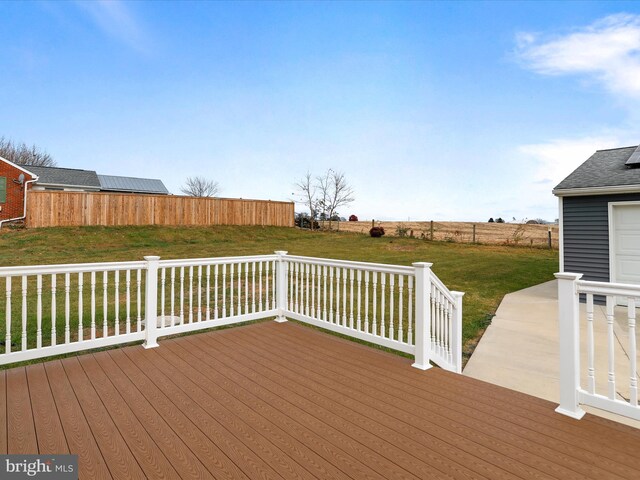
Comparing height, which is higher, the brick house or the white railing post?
the brick house

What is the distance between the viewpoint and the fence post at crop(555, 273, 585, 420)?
2.30 metres

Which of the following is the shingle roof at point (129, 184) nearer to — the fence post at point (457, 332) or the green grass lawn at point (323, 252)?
the green grass lawn at point (323, 252)

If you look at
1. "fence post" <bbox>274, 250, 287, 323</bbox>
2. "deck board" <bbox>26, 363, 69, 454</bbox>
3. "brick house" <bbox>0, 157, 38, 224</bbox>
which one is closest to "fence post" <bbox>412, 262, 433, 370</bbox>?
"fence post" <bbox>274, 250, 287, 323</bbox>

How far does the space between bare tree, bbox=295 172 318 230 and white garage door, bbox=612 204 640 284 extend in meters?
21.9

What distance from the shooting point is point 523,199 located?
60.7ft

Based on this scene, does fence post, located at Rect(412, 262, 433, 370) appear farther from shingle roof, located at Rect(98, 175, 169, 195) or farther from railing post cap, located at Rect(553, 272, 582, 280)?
shingle roof, located at Rect(98, 175, 169, 195)

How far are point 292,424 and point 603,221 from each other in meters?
7.81

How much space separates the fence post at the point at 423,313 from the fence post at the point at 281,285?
2.07 meters

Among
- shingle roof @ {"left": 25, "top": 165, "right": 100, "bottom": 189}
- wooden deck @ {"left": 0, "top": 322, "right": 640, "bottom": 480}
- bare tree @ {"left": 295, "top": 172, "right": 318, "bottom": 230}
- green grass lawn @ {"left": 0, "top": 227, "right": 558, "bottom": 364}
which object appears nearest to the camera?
wooden deck @ {"left": 0, "top": 322, "right": 640, "bottom": 480}

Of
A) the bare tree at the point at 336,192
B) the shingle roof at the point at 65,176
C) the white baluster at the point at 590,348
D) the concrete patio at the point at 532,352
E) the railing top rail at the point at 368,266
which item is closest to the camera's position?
the white baluster at the point at 590,348

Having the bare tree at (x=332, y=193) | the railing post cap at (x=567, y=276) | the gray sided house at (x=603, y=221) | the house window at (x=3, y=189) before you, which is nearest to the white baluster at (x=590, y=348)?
the railing post cap at (x=567, y=276)

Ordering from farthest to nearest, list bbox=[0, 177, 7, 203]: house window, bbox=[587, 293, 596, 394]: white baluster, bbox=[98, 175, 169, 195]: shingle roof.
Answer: bbox=[98, 175, 169, 195]: shingle roof
bbox=[0, 177, 7, 203]: house window
bbox=[587, 293, 596, 394]: white baluster

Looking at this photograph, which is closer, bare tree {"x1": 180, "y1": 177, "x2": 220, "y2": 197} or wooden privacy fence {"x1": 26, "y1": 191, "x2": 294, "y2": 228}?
wooden privacy fence {"x1": 26, "y1": 191, "x2": 294, "y2": 228}

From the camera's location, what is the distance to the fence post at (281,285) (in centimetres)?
472
